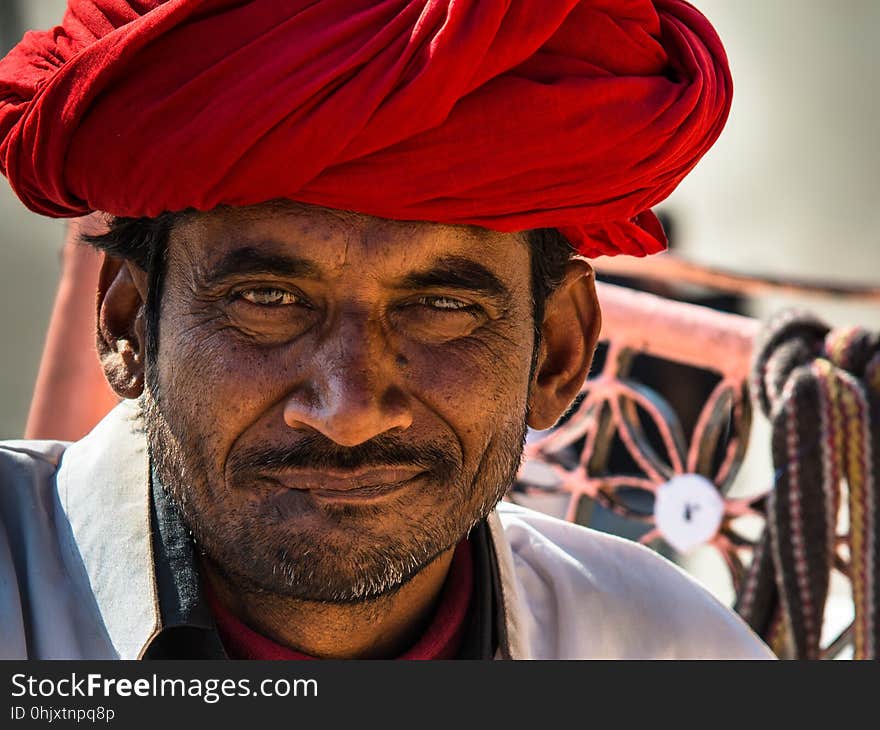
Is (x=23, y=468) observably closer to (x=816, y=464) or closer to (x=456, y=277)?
(x=456, y=277)

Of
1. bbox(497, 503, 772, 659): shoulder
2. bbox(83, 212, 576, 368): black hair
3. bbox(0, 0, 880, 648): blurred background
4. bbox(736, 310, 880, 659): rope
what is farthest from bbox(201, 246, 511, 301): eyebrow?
bbox(0, 0, 880, 648): blurred background

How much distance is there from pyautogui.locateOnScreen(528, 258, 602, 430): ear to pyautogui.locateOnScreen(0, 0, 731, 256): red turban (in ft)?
0.98

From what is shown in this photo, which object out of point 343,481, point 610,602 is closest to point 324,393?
point 343,481

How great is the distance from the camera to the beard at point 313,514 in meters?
2.01

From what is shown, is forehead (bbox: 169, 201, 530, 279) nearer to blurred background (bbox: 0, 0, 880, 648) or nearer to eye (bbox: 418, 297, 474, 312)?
eye (bbox: 418, 297, 474, 312)

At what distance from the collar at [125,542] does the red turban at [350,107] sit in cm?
41

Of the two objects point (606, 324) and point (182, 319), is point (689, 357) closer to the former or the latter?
point (606, 324)

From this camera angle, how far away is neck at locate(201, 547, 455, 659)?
7.21 ft

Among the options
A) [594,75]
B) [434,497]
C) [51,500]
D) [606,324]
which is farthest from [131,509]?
[606,324]

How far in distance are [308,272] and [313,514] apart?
35cm

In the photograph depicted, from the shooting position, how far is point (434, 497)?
2100 millimetres

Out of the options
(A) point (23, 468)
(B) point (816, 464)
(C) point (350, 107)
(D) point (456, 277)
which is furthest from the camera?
(B) point (816, 464)

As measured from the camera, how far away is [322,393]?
198 cm

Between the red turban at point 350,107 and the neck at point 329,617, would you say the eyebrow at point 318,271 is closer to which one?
the red turban at point 350,107
